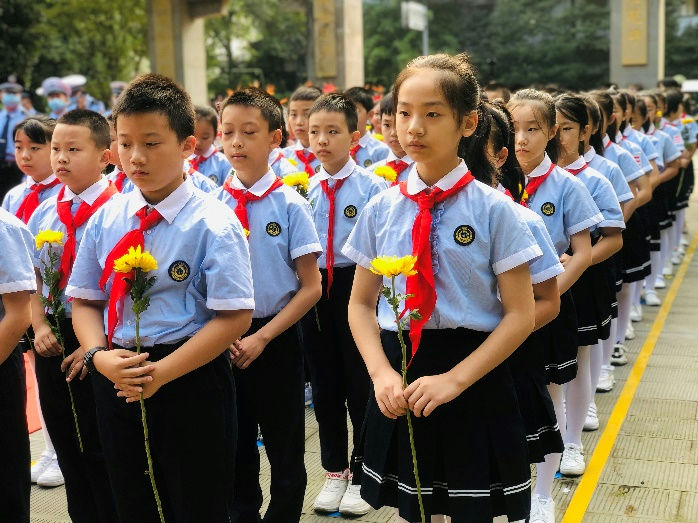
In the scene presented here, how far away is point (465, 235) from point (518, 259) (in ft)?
0.54

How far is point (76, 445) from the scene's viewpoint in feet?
12.3

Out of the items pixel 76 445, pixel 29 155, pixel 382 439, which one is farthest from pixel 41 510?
pixel 382 439

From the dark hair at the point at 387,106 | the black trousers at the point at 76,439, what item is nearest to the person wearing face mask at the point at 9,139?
the dark hair at the point at 387,106

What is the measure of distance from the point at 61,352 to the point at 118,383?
3.99ft

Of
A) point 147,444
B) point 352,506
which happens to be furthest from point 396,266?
point 352,506

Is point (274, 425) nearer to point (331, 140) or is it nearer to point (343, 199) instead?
point (343, 199)

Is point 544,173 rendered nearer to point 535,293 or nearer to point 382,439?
point 535,293

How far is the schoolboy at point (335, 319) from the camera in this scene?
4.43 m

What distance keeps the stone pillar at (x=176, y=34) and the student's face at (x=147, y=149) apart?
21.3 metres

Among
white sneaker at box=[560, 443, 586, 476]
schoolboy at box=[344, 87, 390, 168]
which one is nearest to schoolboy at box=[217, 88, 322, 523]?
white sneaker at box=[560, 443, 586, 476]

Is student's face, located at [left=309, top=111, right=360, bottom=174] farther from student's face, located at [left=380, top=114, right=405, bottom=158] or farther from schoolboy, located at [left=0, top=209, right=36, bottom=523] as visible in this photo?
schoolboy, located at [left=0, top=209, right=36, bottom=523]

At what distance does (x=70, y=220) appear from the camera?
393 centimetres

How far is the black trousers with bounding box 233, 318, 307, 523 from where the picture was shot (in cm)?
373

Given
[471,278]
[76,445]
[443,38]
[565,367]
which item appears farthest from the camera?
[443,38]
